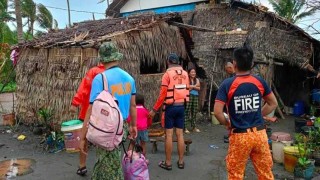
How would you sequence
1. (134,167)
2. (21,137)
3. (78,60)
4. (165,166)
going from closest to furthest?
(134,167), (165,166), (78,60), (21,137)

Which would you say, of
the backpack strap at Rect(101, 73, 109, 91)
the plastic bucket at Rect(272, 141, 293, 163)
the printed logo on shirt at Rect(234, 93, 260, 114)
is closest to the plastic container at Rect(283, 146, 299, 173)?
the plastic bucket at Rect(272, 141, 293, 163)

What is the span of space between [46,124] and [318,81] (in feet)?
35.3

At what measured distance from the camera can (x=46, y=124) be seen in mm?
8297

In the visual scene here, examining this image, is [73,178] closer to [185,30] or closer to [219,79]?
[185,30]

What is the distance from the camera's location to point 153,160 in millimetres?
6473

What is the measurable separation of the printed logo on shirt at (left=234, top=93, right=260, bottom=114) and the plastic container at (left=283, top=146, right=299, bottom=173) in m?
2.79

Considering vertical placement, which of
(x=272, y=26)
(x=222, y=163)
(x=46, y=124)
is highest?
(x=272, y=26)

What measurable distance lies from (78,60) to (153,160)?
10.2 feet

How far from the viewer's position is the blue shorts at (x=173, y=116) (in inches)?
219

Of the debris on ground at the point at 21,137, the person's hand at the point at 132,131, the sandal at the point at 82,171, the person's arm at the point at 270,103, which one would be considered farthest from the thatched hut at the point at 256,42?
the person's hand at the point at 132,131

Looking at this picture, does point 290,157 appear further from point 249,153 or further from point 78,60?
point 78,60

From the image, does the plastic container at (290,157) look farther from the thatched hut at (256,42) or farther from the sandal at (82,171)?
the thatched hut at (256,42)

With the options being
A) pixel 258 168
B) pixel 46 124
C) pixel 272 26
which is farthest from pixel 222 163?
pixel 272 26

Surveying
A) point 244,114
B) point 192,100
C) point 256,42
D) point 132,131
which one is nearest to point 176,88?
point 132,131
